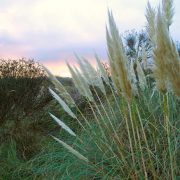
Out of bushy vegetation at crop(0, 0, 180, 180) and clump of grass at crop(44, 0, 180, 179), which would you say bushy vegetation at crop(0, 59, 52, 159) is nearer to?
bushy vegetation at crop(0, 0, 180, 180)

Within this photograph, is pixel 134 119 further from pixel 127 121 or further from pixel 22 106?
pixel 22 106

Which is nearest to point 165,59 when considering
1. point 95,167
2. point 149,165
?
point 149,165

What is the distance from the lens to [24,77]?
7766 millimetres

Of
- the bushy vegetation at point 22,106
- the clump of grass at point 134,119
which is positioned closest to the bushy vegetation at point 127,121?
the clump of grass at point 134,119

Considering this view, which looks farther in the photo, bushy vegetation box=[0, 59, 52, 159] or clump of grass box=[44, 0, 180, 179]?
bushy vegetation box=[0, 59, 52, 159]

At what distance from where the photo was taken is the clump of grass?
2510 millimetres

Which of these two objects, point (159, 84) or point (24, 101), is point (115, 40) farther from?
point (24, 101)

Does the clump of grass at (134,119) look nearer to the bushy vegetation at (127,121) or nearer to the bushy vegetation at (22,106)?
the bushy vegetation at (127,121)

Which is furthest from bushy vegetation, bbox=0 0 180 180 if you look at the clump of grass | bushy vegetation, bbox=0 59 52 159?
bushy vegetation, bbox=0 59 52 159

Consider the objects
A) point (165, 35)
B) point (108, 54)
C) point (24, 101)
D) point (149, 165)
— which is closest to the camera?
point (165, 35)

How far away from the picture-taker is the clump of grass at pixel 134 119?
2510 millimetres

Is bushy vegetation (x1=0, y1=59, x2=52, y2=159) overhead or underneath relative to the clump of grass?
overhead

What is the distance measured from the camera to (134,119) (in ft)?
10.2

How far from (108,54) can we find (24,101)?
4.78m
